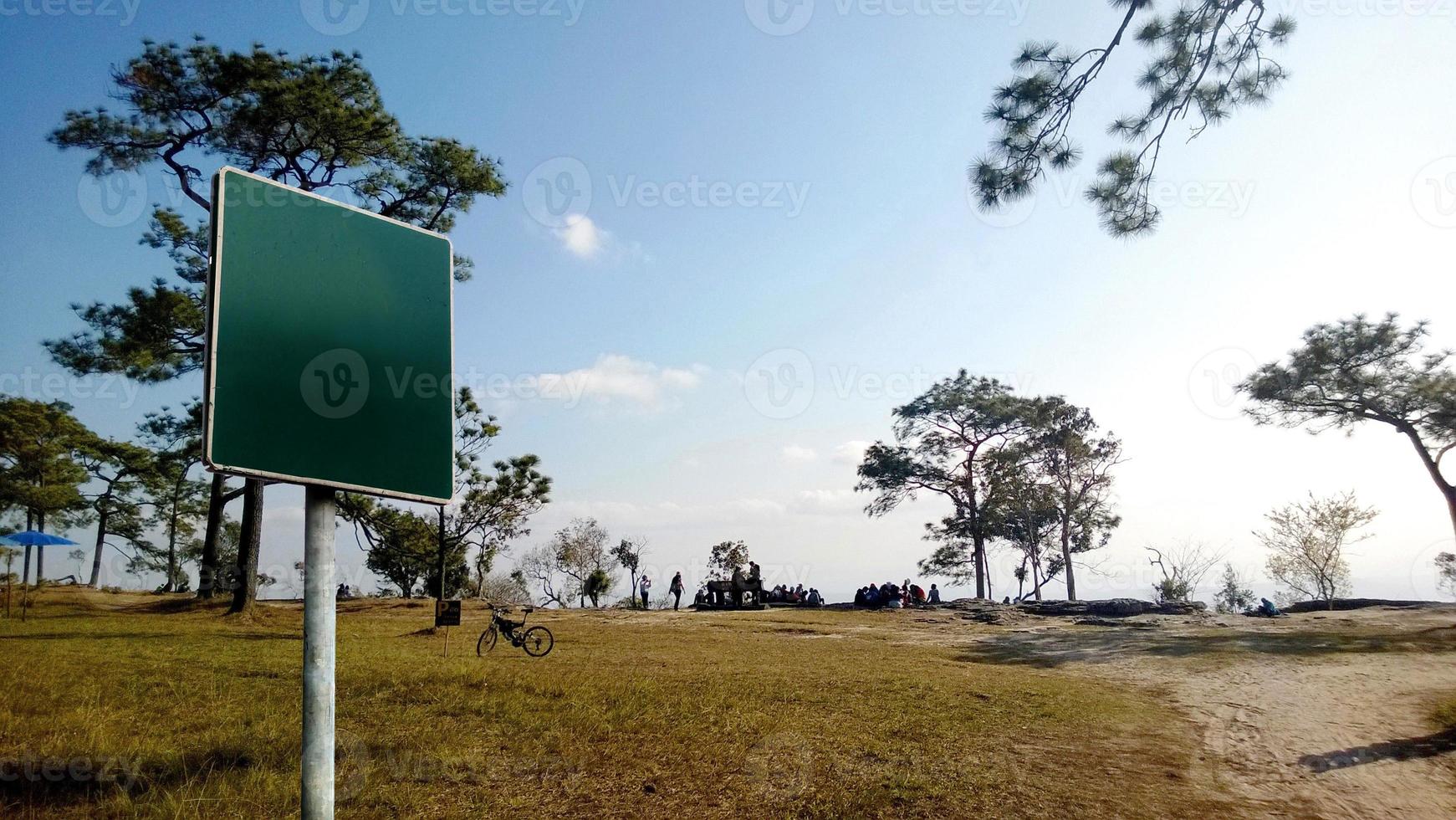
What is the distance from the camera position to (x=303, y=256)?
2527mm

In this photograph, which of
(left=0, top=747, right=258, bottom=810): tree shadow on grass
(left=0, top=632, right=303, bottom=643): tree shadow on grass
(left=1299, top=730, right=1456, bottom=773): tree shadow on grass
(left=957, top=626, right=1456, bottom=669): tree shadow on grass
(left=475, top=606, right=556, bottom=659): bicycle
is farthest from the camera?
(left=475, top=606, right=556, bottom=659): bicycle

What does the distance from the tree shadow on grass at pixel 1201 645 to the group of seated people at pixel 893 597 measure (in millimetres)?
13595

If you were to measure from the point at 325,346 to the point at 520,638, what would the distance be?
1400 centimetres

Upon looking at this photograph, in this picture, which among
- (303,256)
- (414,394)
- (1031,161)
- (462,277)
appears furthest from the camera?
(462,277)

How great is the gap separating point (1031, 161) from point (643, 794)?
306 inches

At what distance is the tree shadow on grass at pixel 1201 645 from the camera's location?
50.3 feet

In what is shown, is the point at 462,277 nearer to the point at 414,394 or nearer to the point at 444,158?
the point at 444,158

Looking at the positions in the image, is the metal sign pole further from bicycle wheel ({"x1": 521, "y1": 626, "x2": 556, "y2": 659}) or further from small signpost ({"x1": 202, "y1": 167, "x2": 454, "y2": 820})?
bicycle wheel ({"x1": 521, "y1": 626, "x2": 556, "y2": 659})

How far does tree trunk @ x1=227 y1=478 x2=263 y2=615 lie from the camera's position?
66.6 feet

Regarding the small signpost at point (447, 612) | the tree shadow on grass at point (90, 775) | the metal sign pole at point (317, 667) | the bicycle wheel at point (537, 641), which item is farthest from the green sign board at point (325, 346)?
the bicycle wheel at point (537, 641)

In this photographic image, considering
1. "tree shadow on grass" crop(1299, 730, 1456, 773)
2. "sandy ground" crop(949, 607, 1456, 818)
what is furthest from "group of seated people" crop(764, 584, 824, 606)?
"tree shadow on grass" crop(1299, 730, 1456, 773)

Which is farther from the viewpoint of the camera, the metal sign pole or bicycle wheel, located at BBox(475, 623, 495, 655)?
bicycle wheel, located at BBox(475, 623, 495, 655)

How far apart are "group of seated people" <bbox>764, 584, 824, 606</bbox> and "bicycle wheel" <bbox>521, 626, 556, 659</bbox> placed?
2133 cm

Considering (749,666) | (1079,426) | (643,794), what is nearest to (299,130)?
(749,666)
